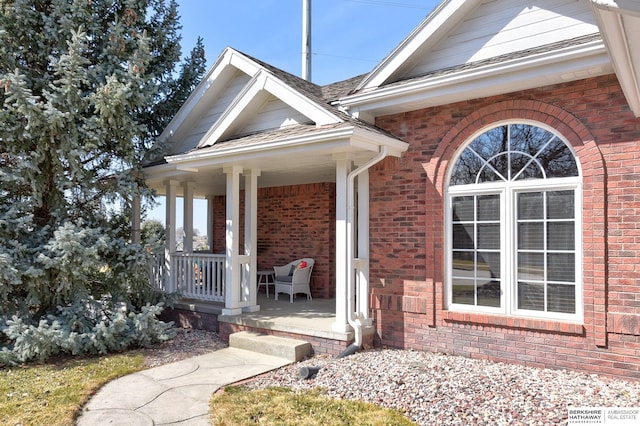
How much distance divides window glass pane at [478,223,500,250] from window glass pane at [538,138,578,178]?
903 mm

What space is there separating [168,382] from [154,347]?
6.15 feet

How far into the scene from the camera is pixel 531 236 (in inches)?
208

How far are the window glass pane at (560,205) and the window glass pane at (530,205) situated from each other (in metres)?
0.09

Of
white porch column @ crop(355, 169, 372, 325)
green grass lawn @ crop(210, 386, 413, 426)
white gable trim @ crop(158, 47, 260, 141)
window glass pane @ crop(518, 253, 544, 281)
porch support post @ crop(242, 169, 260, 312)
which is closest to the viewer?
green grass lawn @ crop(210, 386, 413, 426)

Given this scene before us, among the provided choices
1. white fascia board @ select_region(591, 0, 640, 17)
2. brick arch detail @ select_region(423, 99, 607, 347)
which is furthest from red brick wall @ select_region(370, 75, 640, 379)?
white fascia board @ select_region(591, 0, 640, 17)

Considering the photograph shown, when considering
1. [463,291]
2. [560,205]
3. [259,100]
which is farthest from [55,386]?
[560,205]

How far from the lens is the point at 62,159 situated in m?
7.07

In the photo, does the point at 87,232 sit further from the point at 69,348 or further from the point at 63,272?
the point at 69,348

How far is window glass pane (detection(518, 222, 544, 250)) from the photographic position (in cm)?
523

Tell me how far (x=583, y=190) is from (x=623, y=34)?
88.2 inches

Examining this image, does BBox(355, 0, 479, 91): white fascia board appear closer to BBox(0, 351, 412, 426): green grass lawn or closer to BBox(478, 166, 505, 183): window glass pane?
BBox(478, 166, 505, 183): window glass pane

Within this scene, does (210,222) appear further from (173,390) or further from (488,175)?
(488,175)

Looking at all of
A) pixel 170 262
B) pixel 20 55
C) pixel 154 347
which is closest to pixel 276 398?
pixel 154 347

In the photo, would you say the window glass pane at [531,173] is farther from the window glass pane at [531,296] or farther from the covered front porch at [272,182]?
the covered front porch at [272,182]
